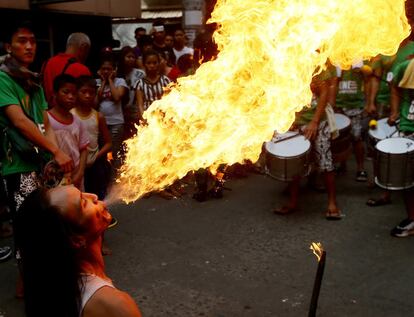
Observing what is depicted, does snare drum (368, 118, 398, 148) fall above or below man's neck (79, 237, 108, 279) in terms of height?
below

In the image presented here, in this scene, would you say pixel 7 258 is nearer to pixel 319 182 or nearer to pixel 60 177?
pixel 60 177

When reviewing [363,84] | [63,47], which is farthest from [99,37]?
[363,84]

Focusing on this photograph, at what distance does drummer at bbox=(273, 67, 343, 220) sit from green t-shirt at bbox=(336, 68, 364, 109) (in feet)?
4.17

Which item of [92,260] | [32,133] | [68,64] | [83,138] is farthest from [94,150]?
[92,260]

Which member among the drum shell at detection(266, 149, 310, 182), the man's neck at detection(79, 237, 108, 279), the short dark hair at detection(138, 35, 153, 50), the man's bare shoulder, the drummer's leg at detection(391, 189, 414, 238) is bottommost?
the drummer's leg at detection(391, 189, 414, 238)

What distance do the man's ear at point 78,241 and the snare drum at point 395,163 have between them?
13.8ft

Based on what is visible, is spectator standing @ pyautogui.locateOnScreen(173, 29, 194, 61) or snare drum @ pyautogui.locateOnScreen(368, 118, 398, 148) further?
spectator standing @ pyautogui.locateOnScreen(173, 29, 194, 61)

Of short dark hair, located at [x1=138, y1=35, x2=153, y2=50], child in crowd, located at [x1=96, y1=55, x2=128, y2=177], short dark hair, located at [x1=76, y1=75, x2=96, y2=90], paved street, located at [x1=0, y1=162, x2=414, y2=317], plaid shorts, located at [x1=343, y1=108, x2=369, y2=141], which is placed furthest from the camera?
short dark hair, located at [x1=138, y1=35, x2=153, y2=50]

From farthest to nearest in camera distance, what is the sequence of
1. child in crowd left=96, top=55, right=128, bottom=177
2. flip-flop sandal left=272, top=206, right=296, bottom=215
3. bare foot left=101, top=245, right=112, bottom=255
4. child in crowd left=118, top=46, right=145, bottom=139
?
child in crowd left=118, top=46, right=145, bottom=139
child in crowd left=96, top=55, right=128, bottom=177
flip-flop sandal left=272, top=206, right=296, bottom=215
bare foot left=101, top=245, right=112, bottom=255

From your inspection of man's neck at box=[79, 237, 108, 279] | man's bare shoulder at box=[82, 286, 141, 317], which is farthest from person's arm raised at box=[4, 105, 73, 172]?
man's bare shoulder at box=[82, 286, 141, 317]

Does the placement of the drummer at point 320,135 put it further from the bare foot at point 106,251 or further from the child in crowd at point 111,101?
the child in crowd at point 111,101

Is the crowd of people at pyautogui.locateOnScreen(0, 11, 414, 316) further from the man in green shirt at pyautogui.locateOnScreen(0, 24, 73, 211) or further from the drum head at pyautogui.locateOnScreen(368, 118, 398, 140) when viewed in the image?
the drum head at pyautogui.locateOnScreen(368, 118, 398, 140)

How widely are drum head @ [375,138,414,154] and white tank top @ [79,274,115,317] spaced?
420 cm

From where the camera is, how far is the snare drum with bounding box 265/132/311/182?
18.7 ft
